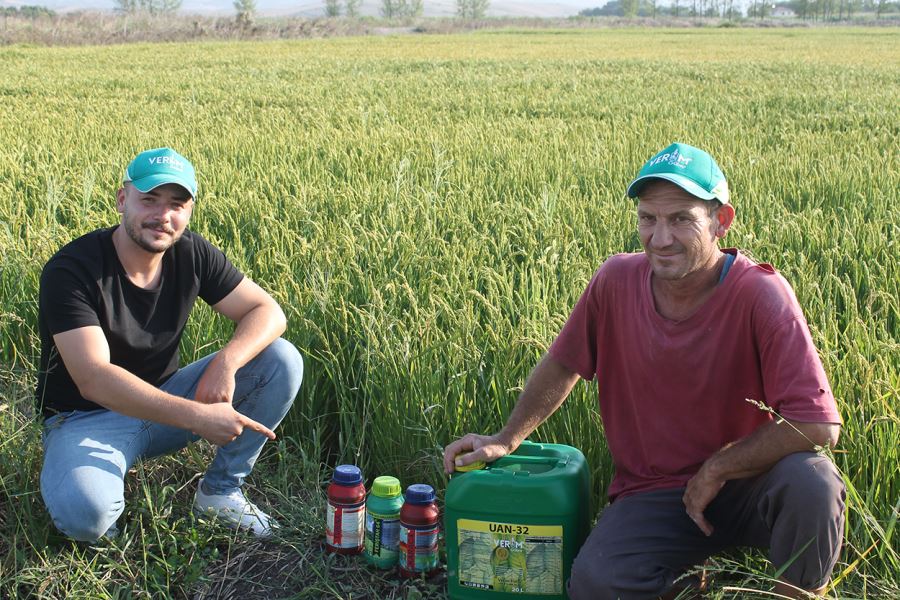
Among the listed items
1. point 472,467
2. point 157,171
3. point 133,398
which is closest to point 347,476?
point 472,467

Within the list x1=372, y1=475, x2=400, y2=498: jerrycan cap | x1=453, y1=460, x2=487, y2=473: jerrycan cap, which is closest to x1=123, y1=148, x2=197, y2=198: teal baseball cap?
x1=372, y1=475, x2=400, y2=498: jerrycan cap

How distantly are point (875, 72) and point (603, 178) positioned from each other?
13.6m

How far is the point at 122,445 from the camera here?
265cm

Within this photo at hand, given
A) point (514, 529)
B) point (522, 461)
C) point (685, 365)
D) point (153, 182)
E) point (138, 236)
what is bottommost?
point (514, 529)

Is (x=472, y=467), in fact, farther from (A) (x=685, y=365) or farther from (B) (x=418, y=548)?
(A) (x=685, y=365)

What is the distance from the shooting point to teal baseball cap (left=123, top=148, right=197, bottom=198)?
265 cm

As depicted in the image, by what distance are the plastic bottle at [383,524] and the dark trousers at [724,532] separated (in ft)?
1.69

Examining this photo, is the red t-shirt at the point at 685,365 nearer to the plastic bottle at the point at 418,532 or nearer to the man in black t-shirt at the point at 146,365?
the plastic bottle at the point at 418,532

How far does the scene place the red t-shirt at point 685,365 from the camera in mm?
2029

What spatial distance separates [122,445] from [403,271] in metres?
1.35

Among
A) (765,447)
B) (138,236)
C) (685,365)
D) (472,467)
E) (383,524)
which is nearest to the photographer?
(765,447)

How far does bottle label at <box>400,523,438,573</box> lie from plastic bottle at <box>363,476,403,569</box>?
1.9 inches

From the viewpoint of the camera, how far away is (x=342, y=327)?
3.22 m

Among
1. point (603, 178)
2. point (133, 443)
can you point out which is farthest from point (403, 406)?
point (603, 178)
